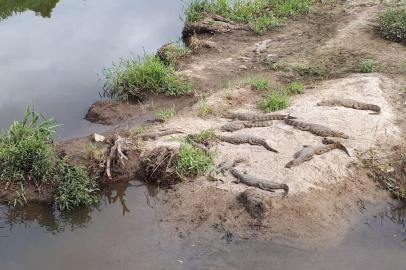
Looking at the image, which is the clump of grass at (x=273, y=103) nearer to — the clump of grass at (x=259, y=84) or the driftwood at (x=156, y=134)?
the clump of grass at (x=259, y=84)

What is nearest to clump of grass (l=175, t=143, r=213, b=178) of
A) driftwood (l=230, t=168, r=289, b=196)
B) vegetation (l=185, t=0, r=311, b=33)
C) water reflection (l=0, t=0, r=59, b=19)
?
driftwood (l=230, t=168, r=289, b=196)

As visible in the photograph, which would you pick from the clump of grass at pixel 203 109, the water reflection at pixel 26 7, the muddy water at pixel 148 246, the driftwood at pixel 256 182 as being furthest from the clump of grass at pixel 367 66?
the water reflection at pixel 26 7

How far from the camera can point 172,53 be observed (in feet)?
39.2

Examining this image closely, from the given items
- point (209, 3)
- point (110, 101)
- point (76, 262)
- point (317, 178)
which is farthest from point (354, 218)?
point (209, 3)

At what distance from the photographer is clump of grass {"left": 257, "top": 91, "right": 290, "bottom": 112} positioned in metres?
9.21

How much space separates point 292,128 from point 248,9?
669 cm

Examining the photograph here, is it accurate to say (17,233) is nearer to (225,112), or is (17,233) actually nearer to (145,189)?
(145,189)

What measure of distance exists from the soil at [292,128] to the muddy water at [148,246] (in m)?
0.21

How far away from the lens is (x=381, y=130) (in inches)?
319

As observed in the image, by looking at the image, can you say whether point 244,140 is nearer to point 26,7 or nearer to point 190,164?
point 190,164

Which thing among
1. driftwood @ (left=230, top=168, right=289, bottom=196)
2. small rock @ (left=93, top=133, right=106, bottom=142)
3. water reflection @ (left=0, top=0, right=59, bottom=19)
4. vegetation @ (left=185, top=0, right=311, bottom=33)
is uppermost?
water reflection @ (left=0, top=0, right=59, bottom=19)

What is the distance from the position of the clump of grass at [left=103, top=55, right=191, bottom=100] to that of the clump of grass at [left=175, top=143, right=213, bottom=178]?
310 centimetres

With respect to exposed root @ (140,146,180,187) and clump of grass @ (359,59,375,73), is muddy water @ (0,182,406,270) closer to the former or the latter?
exposed root @ (140,146,180,187)

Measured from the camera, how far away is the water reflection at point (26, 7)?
1630 cm
